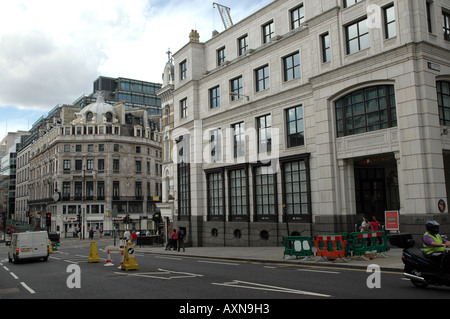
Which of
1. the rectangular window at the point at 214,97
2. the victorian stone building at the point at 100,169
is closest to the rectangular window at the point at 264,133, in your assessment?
the rectangular window at the point at 214,97

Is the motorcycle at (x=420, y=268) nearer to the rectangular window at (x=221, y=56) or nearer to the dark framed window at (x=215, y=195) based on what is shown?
the dark framed window at (x=215, y=195)

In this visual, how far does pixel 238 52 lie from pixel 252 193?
1107 centimetres

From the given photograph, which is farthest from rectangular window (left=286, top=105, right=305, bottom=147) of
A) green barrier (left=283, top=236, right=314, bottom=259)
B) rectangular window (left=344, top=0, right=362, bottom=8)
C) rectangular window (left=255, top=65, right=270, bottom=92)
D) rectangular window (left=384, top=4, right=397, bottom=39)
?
green barrier (left=283, top=236, right=314, bottom=259)

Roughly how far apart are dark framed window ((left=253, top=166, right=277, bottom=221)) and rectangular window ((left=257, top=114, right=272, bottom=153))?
1338 millimetres

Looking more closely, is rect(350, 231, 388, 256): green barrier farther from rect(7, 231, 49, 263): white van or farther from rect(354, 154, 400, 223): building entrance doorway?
rect(7, 231, 49, 263): white van

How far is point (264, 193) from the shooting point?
28188 mm

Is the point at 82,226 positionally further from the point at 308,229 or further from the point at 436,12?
the point at 436,12

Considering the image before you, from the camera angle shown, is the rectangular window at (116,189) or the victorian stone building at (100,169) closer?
A: the victorian stone building at (100,169)

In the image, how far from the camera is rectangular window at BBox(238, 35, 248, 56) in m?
31.3

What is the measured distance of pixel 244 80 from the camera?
30484 mm

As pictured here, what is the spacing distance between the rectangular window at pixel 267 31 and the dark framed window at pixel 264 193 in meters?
9.25

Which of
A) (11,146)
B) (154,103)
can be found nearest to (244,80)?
(154,103)

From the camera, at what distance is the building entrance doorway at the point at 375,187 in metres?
24.1

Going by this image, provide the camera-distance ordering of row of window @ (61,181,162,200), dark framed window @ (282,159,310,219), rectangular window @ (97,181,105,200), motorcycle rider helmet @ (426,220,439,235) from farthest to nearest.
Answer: rectangular window @ (97,181,105,200)
row of window @ (61,181,162,200)
dark framed window @ (282,159,310,219)
motorcycle rider helmet @ (426,220,439,235)
